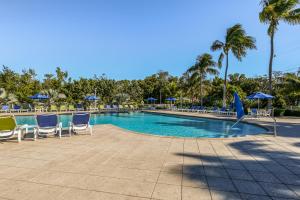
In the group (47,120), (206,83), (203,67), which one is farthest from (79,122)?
(206,83)

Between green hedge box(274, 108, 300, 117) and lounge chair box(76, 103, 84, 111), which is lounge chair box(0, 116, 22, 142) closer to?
lounge chair box(76, 103, 84, 111)

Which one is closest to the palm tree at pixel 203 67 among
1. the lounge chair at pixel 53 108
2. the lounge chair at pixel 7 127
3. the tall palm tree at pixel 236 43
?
the tall palm tree at pixel 236 43

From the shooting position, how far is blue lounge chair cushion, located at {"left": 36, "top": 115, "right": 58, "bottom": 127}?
276 inches

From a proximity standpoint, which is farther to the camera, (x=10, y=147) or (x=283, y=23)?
(x=283, y=23)

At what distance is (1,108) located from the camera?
20781 millimetres

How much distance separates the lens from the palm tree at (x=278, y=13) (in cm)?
1778

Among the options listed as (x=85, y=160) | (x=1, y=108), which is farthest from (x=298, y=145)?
(x=1, y=108)

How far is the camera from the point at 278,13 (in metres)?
18.0

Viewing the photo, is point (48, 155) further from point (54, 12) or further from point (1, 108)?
point (1, 108)

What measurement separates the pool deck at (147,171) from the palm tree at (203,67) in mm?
23744

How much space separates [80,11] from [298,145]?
1773 centimetres

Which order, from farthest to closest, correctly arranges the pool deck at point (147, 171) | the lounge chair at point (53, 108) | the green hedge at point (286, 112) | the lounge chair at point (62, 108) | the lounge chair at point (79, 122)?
the lounge chair at point (62, 108), the lounge chair at point (53, 108), the green hedge at point (286, 112), the lounge chair at point (79, 122), the pool deck at point (147, 171)

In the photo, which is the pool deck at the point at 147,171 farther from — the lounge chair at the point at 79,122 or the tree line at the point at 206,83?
the tree line at the point at 206,83

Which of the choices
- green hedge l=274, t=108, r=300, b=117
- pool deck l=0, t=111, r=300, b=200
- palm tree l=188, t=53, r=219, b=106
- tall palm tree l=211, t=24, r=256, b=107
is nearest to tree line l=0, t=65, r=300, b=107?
palm tree l=188, t=53, r=219, b=106
